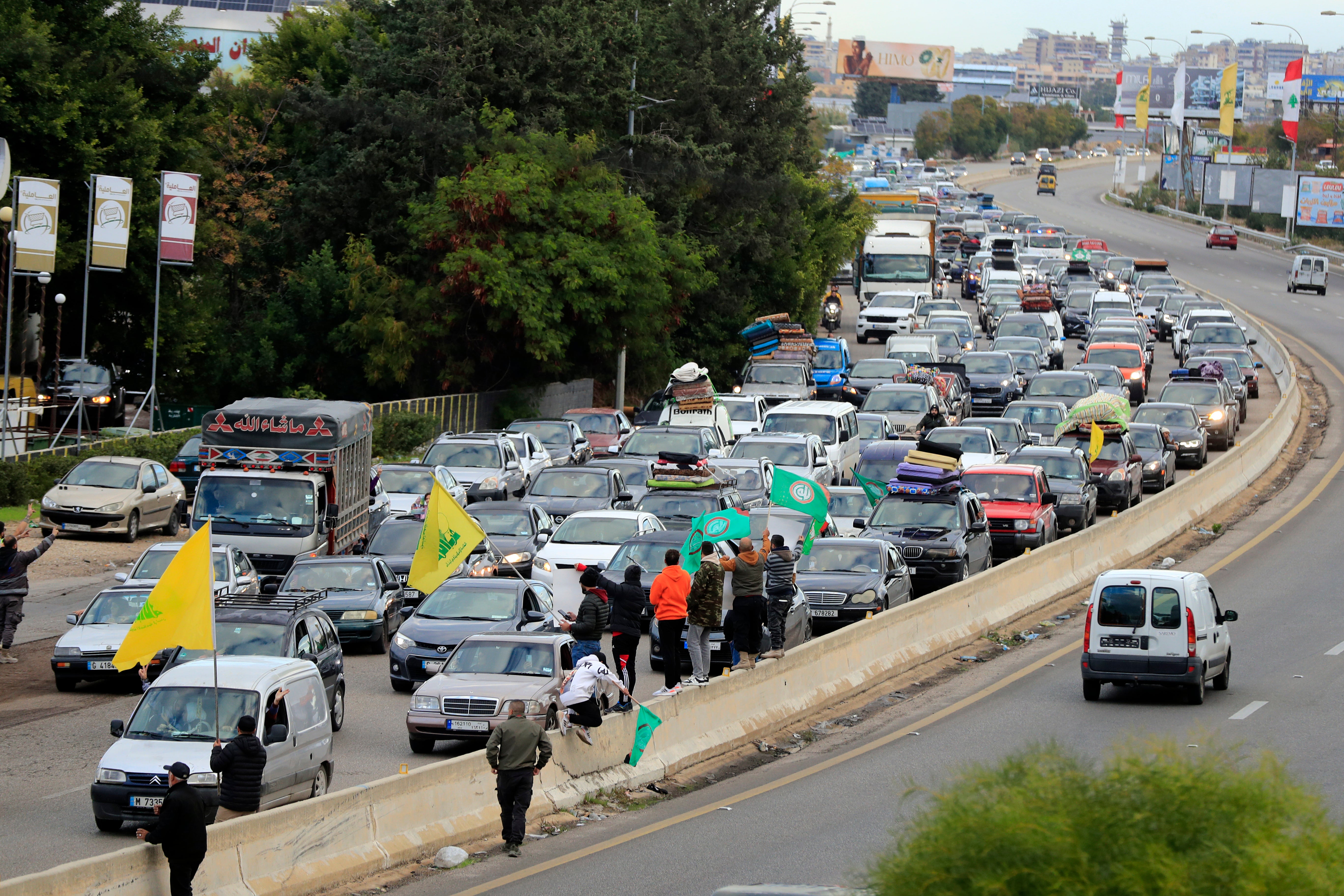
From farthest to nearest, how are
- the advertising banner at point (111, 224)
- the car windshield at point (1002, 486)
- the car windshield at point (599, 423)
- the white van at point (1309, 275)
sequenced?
the white van at point (1309, 275)
the car windshield at point (599, 423)
the advertising banner at point (111, 224)
the car windshield at point (1002, 486)

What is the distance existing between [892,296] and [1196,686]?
4615 centimetres

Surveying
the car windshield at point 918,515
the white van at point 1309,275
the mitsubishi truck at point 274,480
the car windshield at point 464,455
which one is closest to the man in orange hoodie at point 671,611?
the mitsubishi truck at point 274,480

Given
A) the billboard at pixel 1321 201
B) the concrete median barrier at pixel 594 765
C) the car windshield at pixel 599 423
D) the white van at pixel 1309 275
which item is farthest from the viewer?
the billboard at pixel 1321 201

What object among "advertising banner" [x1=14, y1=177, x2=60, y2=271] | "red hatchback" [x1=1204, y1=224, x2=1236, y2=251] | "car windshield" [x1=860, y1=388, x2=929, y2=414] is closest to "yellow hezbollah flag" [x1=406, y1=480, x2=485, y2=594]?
"advertising banner" [x1=14, y1=177, x2=60, y2=271]

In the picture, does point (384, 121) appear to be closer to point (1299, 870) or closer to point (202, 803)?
point (202, 803)

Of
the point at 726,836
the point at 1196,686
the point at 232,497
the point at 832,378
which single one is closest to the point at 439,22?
the point at 832,378

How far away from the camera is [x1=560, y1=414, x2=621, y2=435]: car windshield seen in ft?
130

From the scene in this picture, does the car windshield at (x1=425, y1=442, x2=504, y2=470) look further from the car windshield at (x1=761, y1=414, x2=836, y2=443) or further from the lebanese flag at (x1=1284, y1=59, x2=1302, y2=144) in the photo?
the lebanese flag at (x1=1284, y1=59, x2=1302, y2=144)

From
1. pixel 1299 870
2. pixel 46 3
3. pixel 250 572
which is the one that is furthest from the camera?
pixel 46 3

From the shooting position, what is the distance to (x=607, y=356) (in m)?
54.1

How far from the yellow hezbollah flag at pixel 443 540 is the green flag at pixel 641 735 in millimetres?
3925

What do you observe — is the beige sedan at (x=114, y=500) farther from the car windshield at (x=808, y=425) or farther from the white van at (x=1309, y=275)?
the white van at (x=1309, y=275)

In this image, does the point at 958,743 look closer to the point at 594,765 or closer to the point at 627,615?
the point at 627,615

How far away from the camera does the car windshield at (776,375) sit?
44.8 m
